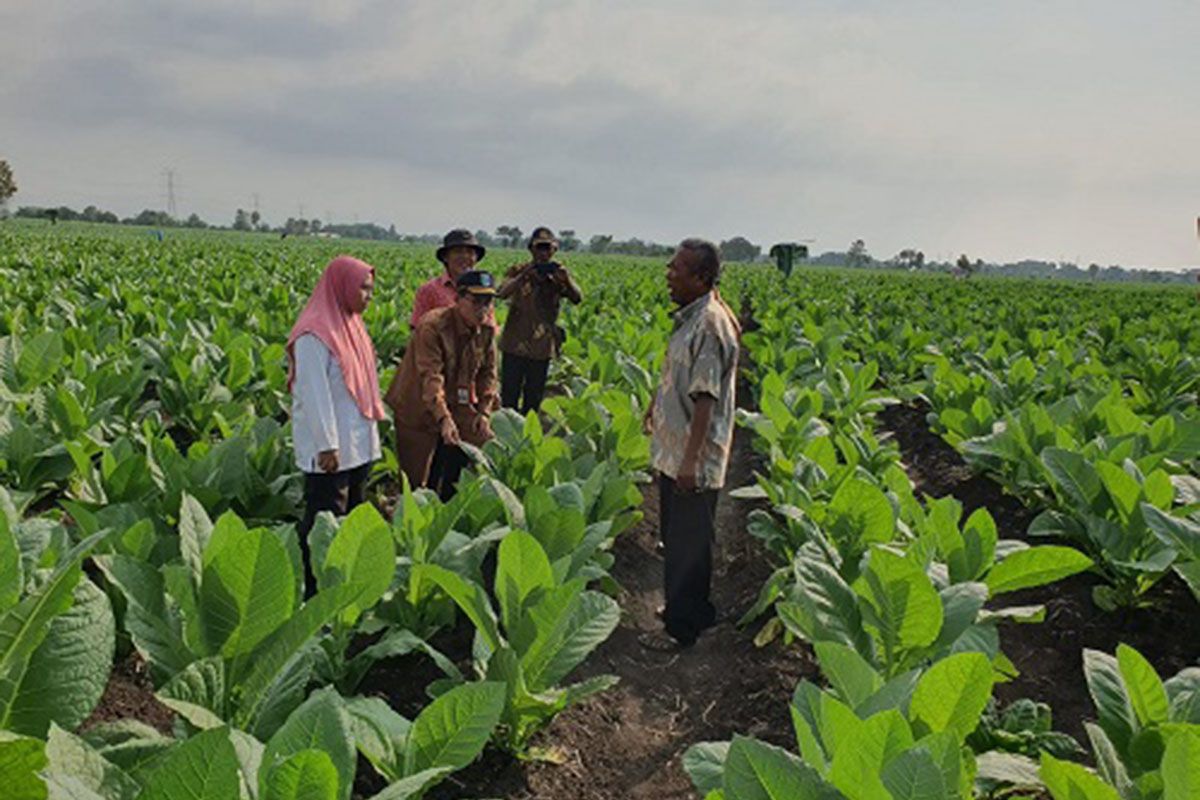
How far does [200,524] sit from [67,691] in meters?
1.02

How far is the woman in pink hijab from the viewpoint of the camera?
394 centimetres

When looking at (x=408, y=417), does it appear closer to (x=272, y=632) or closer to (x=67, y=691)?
(x=272, y=632)

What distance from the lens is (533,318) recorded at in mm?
6965

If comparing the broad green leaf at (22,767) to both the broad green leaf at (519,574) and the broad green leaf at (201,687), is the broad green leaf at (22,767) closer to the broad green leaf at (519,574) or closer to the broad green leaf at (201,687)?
the broad green leaf at (201,687)

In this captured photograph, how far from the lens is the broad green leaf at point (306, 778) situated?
1.33 metres

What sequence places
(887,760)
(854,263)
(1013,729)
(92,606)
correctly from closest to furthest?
(887,760) → (92,606) → (1013,729) → (854,263)

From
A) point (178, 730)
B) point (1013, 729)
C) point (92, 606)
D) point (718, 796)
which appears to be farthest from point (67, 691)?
point (1013, 729)

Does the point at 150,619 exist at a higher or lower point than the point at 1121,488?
lower

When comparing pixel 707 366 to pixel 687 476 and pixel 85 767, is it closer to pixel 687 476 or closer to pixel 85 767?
pixel 687 476

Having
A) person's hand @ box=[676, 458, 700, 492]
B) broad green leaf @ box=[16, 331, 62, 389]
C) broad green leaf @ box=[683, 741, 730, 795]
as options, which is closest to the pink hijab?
person's hand @ box=[676, 458, 700, 492]

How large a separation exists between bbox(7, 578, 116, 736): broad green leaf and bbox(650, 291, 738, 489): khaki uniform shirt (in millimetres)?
2599

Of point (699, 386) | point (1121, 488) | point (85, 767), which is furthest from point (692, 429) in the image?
point (85, 767)

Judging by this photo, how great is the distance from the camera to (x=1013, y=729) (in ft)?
8.61

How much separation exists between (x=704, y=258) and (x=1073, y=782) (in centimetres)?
266
